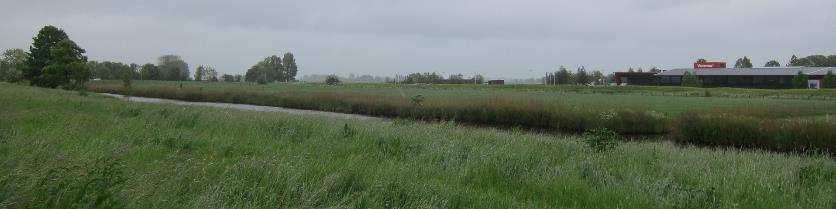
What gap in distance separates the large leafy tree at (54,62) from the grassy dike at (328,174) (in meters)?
48.9

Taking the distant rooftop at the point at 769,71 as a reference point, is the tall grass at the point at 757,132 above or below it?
below

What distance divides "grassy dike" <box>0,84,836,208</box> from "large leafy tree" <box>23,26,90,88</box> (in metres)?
48.9

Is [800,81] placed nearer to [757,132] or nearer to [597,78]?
[597,78]

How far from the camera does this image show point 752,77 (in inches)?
3686

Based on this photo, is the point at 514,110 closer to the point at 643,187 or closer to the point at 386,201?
the point at 643,187

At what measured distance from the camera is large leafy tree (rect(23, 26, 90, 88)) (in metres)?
53.9

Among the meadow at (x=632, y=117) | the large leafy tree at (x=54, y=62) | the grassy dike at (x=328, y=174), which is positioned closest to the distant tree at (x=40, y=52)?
the large leafy tree at (x=54, y=62)

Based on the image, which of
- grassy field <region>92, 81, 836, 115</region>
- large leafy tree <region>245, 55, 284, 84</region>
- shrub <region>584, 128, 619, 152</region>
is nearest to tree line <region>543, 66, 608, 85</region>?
grassy field <region>92, 81, 836, 115</region>

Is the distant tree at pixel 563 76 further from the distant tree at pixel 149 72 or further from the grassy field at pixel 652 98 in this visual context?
the distant tree at pixel 149 72

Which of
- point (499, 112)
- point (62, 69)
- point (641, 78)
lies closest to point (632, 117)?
point (499, 112)

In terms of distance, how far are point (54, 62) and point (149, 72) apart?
91.8 meters

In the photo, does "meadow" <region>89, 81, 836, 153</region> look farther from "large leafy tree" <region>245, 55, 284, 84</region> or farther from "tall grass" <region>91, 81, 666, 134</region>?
"large leafy tree" <region>245, 55, 284, 84</region>

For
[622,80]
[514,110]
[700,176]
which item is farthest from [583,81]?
[700,176]

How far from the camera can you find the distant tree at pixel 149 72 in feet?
459
